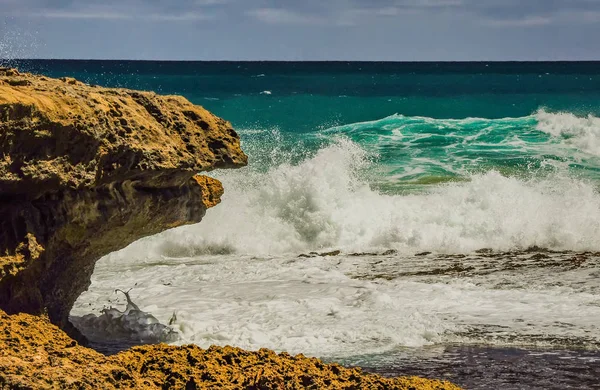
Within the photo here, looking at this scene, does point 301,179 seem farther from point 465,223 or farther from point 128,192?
point 128,192

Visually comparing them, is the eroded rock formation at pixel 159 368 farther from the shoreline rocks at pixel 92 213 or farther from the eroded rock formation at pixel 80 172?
the eroded rock formation at pixel 80 172

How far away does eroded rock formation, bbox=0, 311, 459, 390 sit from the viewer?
327 centimetres

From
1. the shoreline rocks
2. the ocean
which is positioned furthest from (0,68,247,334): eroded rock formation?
the ocean

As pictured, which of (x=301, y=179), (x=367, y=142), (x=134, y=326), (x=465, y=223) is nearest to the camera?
(x=134, y=326)

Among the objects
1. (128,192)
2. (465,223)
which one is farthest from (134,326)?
(465,223)

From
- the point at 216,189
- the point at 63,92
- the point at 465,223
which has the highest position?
the point at 63,92

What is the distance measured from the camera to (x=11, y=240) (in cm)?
438

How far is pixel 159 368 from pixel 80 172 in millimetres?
1248

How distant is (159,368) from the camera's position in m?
3.70

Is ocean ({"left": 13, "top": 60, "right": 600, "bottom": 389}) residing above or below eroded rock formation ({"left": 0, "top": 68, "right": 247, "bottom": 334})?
below

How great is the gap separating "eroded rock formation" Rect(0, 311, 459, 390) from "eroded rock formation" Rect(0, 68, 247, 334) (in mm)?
638

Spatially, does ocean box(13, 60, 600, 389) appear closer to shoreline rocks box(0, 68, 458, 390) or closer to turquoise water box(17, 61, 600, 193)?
turquoise water box(17, 61, 600, 193)

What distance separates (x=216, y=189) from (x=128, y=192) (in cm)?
139

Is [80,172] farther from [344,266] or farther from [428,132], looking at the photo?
[428,132]
